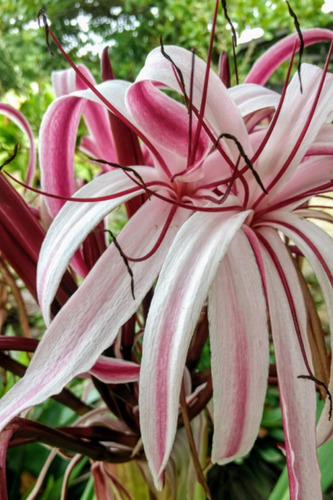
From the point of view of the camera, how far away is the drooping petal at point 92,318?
0.60 ft

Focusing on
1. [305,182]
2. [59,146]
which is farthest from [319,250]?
[59,146]

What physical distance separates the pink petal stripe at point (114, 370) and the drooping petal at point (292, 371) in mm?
87

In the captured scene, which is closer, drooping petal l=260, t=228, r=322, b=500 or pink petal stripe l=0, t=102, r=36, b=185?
drooping petal l=260, t=228, r=322, b=500

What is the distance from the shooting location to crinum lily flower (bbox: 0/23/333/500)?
182 millimetres

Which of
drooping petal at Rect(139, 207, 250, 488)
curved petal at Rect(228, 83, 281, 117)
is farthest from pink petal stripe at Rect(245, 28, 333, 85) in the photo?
drooping petal at Rect(139, 207, 250, 488)

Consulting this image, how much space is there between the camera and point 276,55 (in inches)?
12.4

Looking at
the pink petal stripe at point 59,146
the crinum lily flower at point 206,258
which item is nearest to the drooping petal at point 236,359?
the crinum lily flower at point 206,258

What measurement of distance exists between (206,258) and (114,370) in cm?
10

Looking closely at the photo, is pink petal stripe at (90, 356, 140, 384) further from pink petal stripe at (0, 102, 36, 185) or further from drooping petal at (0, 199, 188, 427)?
pink petal stripe at (0, 102, 36, 185)

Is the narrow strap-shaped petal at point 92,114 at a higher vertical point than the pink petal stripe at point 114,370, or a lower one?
higher

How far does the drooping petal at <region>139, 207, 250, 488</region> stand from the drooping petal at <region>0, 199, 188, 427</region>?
0.06ft

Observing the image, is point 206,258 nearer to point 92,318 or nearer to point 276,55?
point 92,318

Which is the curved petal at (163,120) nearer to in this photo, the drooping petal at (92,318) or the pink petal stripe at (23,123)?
the drooping petal at (92,318)

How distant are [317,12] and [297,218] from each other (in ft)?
6.36
